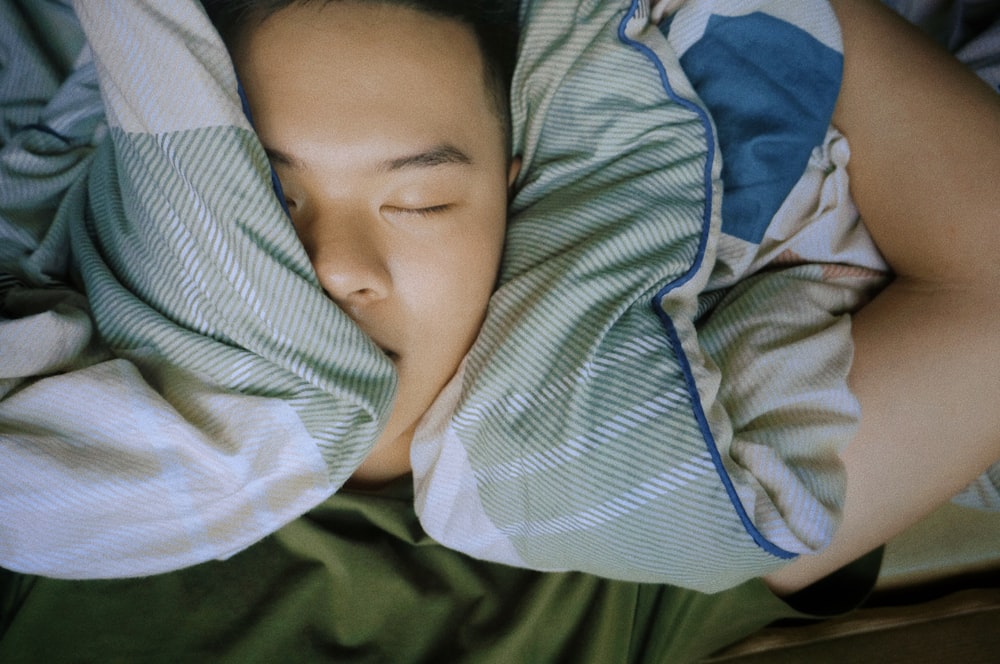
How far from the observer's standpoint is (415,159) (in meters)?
0.73

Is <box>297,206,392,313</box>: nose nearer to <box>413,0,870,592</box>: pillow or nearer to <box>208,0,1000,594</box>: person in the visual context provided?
<box>208,0,1000,594</box>: person

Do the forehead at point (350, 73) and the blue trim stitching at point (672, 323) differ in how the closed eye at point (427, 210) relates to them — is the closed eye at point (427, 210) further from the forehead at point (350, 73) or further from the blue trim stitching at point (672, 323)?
the blue trim stitching at point (672, 323)

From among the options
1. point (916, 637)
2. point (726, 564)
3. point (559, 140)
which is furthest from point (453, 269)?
point (916, 637)

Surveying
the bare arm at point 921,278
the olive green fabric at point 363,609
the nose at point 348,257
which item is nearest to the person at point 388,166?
the nose at point 348,257

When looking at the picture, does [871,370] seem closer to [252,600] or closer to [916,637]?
[916,637]

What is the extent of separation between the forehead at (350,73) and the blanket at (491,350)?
7 cm

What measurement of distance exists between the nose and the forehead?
0.09m

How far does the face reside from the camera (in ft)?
2.32

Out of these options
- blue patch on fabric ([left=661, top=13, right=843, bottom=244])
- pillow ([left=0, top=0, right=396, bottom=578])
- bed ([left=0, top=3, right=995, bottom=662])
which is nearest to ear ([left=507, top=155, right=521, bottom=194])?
bed ([left=0, top=3, right=995, bottom=662])

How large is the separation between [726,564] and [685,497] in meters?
0.10

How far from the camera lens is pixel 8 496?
0.65 metres

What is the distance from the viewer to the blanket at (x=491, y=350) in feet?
2.18

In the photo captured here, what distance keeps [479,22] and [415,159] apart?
10.8 inches

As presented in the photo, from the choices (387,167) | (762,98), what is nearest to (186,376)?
(387,167)
